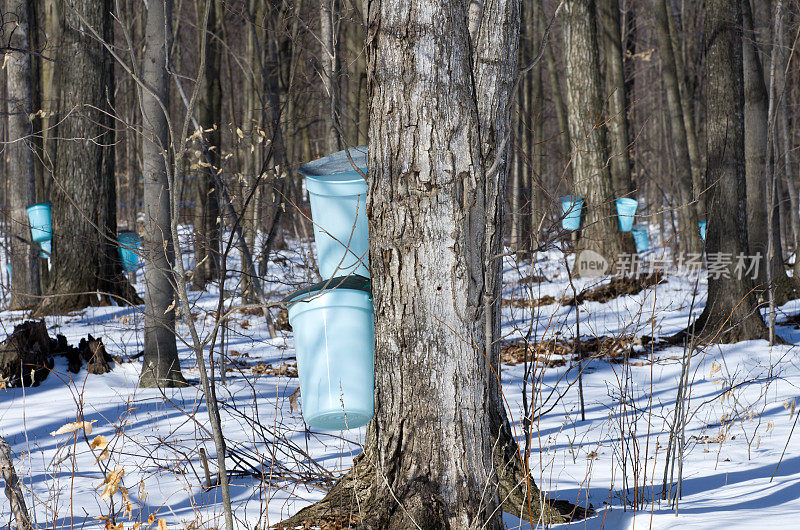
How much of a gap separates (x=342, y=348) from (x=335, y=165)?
0.92 m

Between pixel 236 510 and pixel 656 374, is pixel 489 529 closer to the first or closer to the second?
pixel 236 510

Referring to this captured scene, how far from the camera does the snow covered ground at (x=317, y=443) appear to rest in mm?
2922

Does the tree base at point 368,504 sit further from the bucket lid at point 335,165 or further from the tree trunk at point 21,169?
the tree trunk at point 21,169

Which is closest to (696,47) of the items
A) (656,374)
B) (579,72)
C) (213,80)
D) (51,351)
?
(579,72)

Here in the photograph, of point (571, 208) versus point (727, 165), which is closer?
point (571, 208)

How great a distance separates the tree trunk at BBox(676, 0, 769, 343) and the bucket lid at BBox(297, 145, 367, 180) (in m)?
4.89

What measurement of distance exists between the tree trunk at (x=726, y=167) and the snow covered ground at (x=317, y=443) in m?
0.38

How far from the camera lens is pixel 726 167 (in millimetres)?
6844

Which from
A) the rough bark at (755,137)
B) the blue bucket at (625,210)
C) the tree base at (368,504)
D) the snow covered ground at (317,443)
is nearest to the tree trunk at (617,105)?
the blue bucket at (625,210)

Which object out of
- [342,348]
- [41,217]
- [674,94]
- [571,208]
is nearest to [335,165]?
[342,348]

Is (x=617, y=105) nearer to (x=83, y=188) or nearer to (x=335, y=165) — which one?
(x=83, y=188)

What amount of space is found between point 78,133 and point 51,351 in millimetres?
3238

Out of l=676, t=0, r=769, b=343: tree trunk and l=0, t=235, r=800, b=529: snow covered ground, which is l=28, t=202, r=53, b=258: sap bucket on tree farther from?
l=676, t=0, r=769, b=343: tree trunk

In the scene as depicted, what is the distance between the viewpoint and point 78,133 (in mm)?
7953
